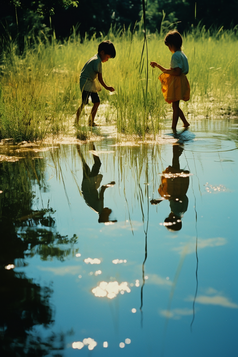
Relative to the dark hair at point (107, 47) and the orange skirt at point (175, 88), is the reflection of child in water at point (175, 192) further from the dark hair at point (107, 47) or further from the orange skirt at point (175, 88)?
the dark hair at point (107, 47)

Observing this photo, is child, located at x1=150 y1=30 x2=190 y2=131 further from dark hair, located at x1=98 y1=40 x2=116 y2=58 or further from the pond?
the pond

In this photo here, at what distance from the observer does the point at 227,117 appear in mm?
7523

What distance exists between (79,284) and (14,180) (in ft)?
6.35

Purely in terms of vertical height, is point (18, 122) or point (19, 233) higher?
point (18, 122)

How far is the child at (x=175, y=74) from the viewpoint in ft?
19.0

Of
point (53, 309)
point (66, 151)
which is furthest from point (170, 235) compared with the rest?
point (66, 151)

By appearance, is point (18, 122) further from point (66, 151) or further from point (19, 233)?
point (19, 233)

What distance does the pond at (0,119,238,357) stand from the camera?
5.15ft

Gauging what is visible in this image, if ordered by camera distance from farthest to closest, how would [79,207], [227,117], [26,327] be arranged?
[227,117]
[79,207]
[26,327]

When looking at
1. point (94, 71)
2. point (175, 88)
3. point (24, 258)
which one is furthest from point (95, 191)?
point (94, 71)

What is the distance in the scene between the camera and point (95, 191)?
10.6 feet

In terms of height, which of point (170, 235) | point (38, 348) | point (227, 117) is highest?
point (227, 117)

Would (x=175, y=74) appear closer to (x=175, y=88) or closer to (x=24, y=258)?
(x=175, y=88)

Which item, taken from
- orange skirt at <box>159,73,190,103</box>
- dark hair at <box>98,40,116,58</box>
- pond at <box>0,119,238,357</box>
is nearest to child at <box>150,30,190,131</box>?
orange skirt at <box>159,73,190,103</box>
